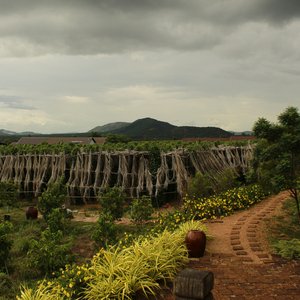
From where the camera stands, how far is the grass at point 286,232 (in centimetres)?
637

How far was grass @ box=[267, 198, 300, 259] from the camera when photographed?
6371 millimetres

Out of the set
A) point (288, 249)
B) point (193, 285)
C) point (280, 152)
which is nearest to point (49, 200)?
point (280, 152)

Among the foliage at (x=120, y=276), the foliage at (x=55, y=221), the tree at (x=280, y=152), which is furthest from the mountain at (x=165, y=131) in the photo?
the foliage at (x=120, y=276)

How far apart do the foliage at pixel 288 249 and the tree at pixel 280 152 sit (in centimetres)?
115

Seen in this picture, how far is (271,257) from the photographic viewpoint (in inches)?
252

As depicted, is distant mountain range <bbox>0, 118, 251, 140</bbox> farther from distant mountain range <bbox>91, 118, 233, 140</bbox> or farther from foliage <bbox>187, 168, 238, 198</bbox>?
foliage <bbox>187, 168, 238, 198</bbox>

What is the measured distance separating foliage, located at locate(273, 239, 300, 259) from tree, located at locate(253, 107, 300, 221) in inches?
45.3

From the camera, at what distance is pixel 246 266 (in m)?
5.90

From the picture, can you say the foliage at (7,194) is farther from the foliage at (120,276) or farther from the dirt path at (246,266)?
the foliage at (120,276)

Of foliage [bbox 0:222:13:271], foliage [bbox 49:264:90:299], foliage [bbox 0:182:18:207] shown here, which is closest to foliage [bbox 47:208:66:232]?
foliage [bbox 0:222:13:271]

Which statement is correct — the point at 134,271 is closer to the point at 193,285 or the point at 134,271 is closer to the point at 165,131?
the point at 193,285

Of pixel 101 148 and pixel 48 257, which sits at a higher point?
pixel 101 148

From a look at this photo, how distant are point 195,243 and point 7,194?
29.0ft

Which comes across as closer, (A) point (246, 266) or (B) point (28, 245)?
(A) point (246, 266)
